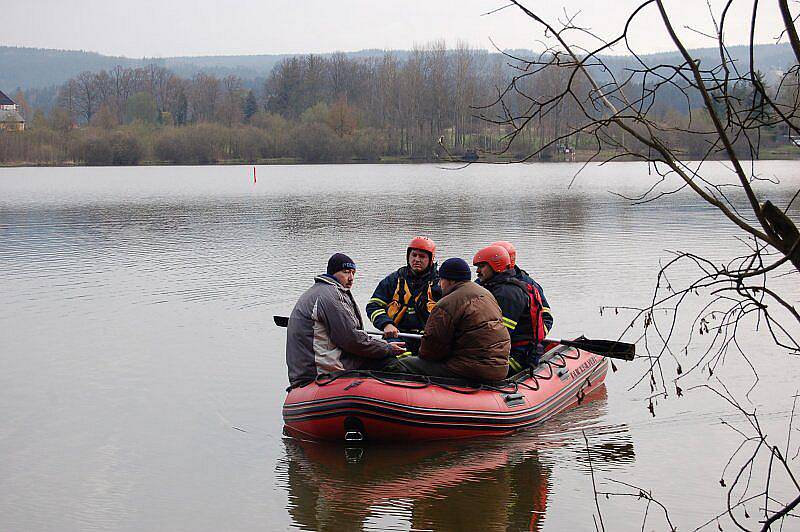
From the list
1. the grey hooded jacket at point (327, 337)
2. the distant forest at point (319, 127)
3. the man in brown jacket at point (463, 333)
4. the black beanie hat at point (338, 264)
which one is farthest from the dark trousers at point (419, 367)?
the distant forest at point (319, 127)

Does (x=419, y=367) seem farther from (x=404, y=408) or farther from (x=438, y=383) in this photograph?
(x=404, y=408)

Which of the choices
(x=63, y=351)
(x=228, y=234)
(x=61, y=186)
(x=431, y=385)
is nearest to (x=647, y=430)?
(x=431, y=385)

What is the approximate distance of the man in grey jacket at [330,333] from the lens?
7.57 metres

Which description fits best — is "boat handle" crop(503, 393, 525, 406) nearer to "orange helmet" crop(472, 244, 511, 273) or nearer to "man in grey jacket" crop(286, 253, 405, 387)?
"man in grey jacket" crop(286, 253, 405, 387)

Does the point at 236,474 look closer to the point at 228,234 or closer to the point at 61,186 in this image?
the point at 228,234

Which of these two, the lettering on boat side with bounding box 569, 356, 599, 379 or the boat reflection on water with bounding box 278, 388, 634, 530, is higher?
the lettering on boat side with bounding box 569, 356, 599, 379

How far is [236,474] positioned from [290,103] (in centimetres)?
9943

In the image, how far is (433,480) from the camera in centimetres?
696

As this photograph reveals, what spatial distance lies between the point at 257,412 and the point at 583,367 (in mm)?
3155

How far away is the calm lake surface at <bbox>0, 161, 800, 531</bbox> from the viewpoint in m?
6.53

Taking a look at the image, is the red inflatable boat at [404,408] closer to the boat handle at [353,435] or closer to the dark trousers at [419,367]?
the boat handle at [353,435]

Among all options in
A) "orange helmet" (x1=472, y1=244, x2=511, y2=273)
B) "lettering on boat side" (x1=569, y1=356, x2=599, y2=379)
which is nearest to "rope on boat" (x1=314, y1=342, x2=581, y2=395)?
"lettering on boat side" (x1=569, y1=356, x2=599, y2=379)

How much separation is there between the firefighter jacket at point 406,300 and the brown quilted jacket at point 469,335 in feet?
4.60

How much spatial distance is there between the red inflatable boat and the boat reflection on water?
117 millimetres
